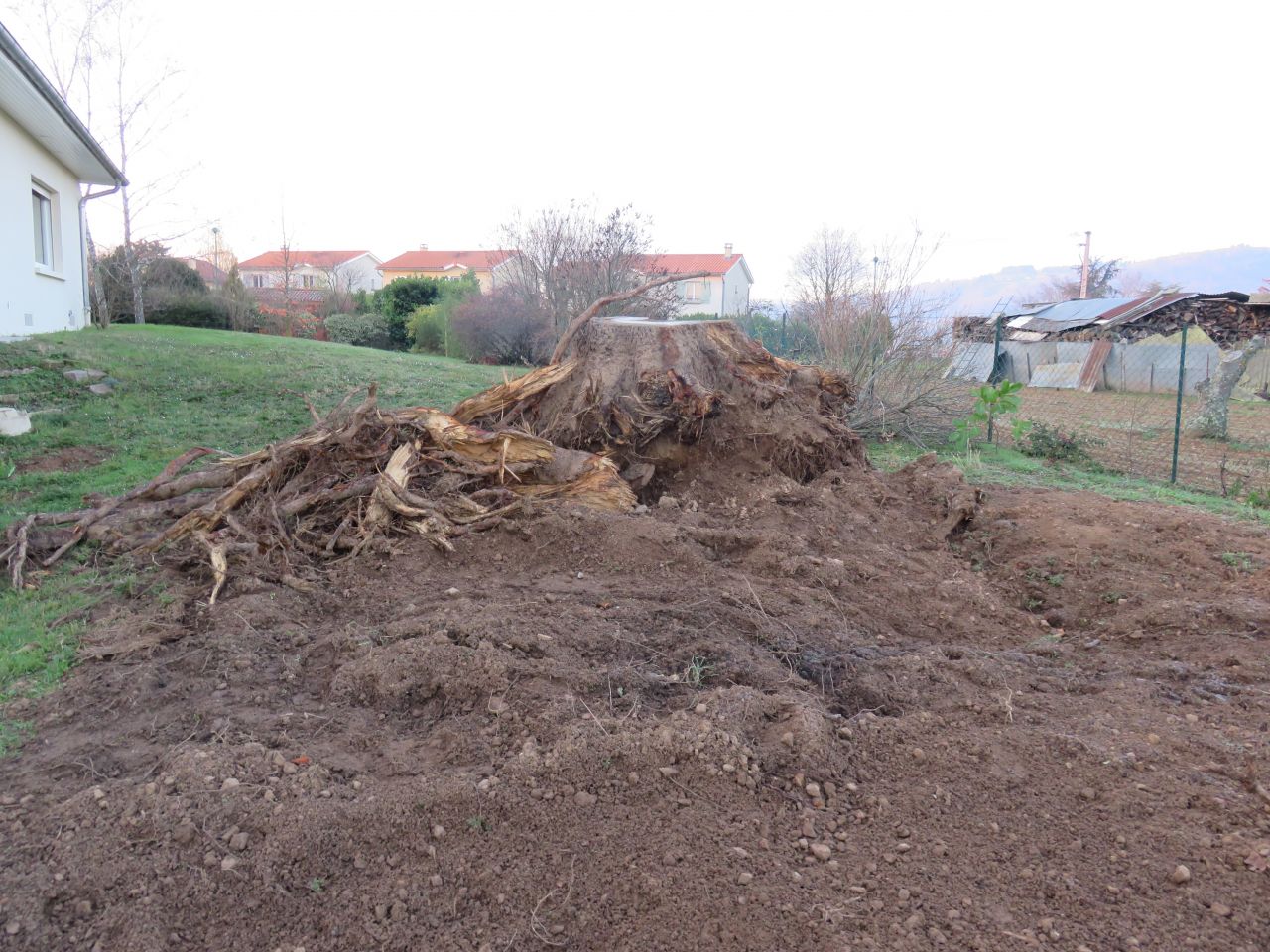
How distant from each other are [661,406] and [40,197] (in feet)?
43.4

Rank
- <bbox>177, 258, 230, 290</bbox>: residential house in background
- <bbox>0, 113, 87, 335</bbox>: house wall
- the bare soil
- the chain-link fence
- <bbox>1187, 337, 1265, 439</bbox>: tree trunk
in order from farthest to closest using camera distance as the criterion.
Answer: <bbox>177, 258, 230, 290</bbox>: residential house in background
<bbox>1187, 337, 1265, 439</bbox>: tree trunk
<bbox>0, 113, 87, 335</bbox>: house wall
the chain-link fence
the bare soil

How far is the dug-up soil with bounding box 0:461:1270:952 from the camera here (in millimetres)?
2020

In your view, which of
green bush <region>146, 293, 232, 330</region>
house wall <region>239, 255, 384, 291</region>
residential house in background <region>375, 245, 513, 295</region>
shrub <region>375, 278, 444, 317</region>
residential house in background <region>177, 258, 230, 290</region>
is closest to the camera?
green bush <region>146, 293, 232, 330</region>

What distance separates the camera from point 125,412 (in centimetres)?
831

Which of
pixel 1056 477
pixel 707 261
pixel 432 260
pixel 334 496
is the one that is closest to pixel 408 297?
pixel 1056 477

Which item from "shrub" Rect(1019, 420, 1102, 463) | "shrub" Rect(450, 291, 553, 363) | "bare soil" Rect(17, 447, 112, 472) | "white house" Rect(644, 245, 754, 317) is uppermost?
"white house" Rect(644, 245, 754, 317)

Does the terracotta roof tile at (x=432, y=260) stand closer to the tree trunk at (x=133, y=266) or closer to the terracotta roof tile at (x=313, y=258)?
the terracotta roof tile at (x=313, y=258)

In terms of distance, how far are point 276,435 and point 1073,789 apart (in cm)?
696

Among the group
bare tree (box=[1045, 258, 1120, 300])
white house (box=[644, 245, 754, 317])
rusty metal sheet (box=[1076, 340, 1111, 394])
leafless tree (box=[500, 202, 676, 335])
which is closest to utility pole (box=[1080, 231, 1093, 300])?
bare tree (box=[1045, 258, 1120, 300])

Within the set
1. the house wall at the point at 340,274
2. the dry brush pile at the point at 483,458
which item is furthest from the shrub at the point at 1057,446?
the house wall at the point at 340,274

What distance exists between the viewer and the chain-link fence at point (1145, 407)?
9312 millimetres

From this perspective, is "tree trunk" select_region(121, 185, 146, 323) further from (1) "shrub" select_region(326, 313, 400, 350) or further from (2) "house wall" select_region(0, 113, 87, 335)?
(2) "house wall" select_region(0, 113, 87, 335)

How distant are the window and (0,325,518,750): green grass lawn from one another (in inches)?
71.2

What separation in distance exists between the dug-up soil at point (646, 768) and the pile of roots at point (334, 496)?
39 centimetres
